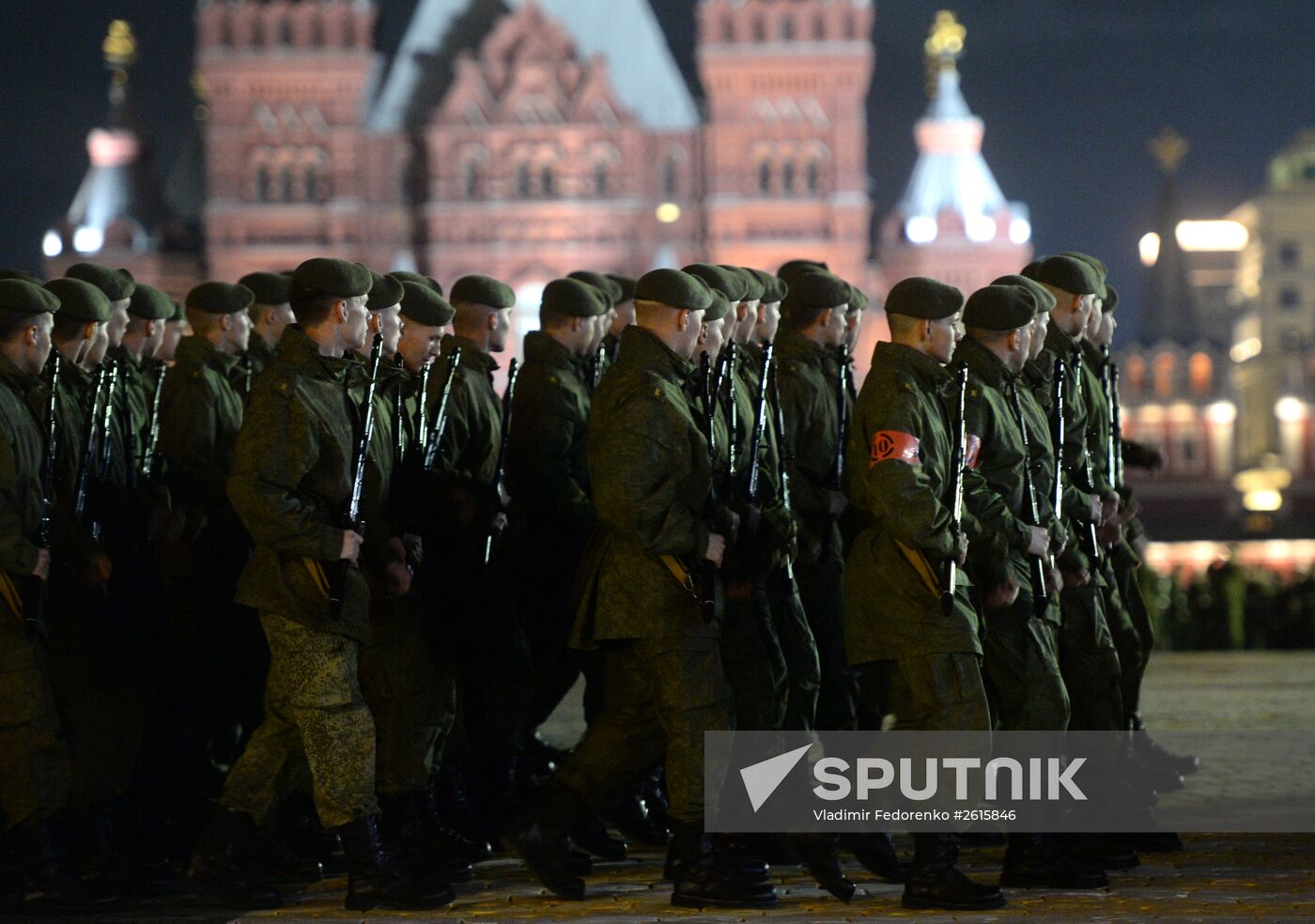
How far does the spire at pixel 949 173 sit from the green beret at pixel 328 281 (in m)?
44.1

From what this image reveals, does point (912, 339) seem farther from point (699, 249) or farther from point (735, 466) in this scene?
point (699, 249)

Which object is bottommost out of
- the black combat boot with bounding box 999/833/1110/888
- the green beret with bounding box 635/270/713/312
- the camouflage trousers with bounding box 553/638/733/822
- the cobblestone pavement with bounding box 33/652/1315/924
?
the cobblestone pavement with bounding box 33/652/1315/924

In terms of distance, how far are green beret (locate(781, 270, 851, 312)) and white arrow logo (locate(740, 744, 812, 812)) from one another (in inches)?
67.3

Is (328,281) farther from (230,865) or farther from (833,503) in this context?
(833,503)

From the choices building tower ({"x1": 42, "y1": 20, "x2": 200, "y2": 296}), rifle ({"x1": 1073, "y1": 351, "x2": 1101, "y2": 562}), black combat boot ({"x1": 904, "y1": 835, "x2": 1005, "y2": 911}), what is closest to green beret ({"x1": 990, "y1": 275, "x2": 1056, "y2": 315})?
rifle ({"x1": 1073, "y1": 351, "x2": 1101, "y2": 562})

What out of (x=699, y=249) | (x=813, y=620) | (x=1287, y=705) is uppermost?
(x=699, y=249)

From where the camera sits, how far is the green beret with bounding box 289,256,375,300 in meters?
5.88

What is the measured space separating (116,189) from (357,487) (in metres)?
47.3

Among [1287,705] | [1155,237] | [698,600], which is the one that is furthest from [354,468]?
[1155,237]

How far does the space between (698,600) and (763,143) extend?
142ft

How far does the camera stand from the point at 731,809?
6.05 meters

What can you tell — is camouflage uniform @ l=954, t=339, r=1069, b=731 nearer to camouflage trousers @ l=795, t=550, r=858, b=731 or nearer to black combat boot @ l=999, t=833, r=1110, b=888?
black combat boot @ l=999, t=833, r=1110, b=888

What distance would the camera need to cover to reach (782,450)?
6848mm

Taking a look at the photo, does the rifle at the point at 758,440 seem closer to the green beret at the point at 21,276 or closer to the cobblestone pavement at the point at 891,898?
the cobblestone pavement at the point at 891,898
